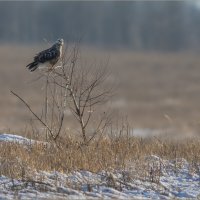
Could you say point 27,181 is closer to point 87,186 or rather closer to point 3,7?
point 87,186

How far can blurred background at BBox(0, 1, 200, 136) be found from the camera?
29.3 metres

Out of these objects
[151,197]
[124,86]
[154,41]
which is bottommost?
[151,197]

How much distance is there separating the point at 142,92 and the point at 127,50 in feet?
133

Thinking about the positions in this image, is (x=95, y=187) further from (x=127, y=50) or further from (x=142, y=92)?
(x=127, y=50)

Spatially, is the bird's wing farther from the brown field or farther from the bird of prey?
the brown field

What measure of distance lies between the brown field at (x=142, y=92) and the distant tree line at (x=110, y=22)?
43098 mm

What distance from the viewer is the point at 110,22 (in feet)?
399

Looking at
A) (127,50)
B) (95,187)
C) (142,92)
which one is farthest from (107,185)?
(127,50)

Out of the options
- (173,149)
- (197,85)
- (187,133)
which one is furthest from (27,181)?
(197,85)

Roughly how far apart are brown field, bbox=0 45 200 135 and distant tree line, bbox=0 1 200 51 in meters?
43.1

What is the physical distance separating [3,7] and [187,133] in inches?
4104

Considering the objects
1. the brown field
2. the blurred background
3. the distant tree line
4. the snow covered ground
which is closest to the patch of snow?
the snow covered ground

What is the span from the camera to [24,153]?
9.47 meters

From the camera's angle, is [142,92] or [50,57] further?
[142,92]
